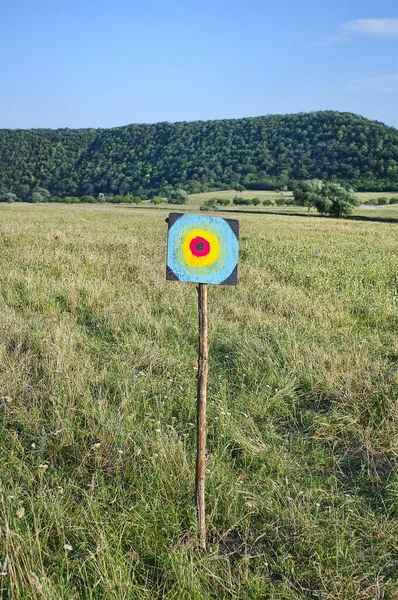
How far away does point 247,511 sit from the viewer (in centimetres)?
287

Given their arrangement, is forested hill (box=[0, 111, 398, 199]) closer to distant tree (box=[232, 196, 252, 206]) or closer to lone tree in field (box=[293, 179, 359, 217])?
distant tree (box=[232, 196, 252, 206])

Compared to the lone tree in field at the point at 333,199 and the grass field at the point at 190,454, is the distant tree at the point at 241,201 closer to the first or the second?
the lone tree in field at the point at 333,199

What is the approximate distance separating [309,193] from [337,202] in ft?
19.5

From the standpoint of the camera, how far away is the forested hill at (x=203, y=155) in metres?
88.9

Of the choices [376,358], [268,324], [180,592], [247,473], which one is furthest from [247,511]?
[268,324]

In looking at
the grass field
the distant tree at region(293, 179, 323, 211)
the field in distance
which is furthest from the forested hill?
the grass field

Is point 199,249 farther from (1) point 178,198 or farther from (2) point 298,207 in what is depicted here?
(1) point 178,198

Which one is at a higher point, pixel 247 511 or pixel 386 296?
pixel 386 296

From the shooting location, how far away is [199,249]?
8.77ft

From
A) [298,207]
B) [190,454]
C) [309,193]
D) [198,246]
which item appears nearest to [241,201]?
[298,207]

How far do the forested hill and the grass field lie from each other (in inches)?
3133

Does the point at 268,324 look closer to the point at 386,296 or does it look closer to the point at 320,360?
the point at 320,360

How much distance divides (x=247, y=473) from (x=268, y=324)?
3203mm

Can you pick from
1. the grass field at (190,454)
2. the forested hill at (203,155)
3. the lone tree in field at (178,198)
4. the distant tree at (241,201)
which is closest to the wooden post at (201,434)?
the grass field at (190,454)
